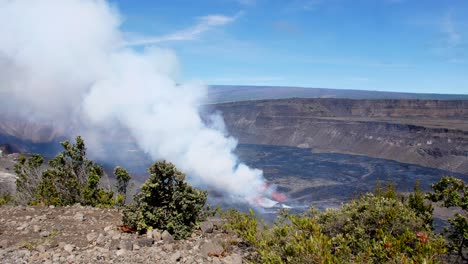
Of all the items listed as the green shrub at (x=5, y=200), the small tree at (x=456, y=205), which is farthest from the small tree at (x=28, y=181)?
the small tree at (x=456, y=205)

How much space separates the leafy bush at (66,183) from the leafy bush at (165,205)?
5312 millimetres

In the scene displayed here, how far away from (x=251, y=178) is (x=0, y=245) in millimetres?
52095

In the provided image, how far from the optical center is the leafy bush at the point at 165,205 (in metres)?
10.1

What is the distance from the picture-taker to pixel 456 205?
11.4m

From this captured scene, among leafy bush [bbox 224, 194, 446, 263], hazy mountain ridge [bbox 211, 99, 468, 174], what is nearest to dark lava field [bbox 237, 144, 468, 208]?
hazy mountain ridge [bbox 211, 99, 468, 174]

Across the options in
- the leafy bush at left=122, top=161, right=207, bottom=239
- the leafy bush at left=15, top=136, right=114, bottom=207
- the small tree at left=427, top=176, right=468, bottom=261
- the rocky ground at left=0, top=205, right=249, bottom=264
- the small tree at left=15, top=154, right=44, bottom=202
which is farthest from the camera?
the small tree at left=15, top=154, right=44, bottom=202

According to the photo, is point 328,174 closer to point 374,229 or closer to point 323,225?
point 323,225

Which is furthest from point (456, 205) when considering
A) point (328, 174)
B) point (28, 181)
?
point (328, 174)

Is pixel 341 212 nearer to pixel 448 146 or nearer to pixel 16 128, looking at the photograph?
pixel 448 146

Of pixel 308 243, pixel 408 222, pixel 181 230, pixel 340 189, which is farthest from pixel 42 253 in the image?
pixel 340 189

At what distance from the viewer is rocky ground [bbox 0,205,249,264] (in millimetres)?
8344

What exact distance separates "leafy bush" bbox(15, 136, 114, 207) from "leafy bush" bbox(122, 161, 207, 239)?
5312 millimetres

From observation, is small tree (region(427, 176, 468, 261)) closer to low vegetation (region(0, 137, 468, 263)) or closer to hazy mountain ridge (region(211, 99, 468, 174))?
low vegetation (region(0, 137, 468, 263))

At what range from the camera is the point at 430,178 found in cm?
7219
